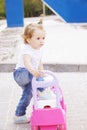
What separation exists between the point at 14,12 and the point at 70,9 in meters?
2.33

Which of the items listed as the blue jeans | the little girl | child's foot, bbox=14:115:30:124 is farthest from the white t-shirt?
child's foot, bbox=14:115:30:124

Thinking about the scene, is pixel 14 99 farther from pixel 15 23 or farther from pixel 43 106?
pixel 15 23

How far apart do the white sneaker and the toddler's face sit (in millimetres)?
495

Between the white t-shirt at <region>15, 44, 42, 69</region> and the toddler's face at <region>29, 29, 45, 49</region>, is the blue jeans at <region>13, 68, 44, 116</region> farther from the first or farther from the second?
the toddler's face at <region>29, 29, 45, 49</region>

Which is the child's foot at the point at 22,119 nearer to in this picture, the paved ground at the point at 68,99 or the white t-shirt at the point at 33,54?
the paved ground at the point at 68,99

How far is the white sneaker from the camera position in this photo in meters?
4.12

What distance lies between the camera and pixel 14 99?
5.87 meters

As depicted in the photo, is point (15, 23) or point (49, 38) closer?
point (49, 38)

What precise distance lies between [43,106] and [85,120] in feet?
3.09

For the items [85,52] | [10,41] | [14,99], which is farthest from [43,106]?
[10,41]

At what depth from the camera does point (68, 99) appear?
581cm

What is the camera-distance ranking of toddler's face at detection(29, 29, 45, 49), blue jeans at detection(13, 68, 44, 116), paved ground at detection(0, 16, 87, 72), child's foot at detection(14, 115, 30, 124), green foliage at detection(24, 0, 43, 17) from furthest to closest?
green foliage at detection(24, 0, 43, 17)
paved ground at detection(0, 16, 87, 72)
child's foot at detection(14, 115, 30, 124)
blue jeans at detection(13, 68, 44, 116)
toddler's face at detection(29, 29, 45, 49)

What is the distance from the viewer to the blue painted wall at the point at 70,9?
16781 millimetres

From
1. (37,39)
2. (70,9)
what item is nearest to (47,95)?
(37,39)
